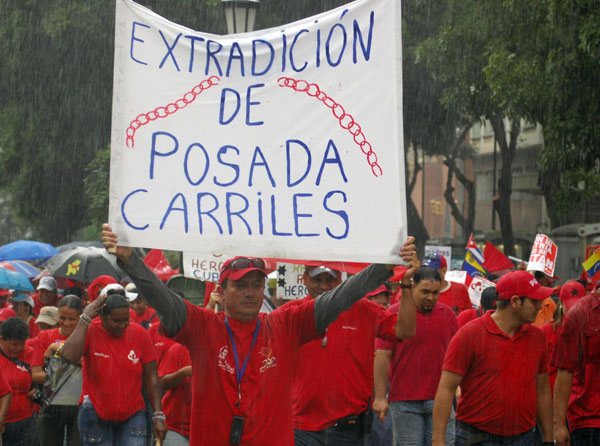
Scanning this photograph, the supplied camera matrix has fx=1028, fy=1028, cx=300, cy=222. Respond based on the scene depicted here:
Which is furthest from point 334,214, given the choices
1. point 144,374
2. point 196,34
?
point 144,374

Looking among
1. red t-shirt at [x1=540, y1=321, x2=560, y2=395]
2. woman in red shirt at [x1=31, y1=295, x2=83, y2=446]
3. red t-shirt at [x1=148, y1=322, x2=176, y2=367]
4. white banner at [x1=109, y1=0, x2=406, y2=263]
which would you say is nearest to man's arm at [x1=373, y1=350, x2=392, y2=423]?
red t-shirt at [x1=540, y1=321, x2=560, y2=395]

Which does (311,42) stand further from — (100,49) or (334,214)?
(100,49)

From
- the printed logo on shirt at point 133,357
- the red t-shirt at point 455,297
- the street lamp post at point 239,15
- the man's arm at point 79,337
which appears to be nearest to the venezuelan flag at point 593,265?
the red t-shirt at point 455,297

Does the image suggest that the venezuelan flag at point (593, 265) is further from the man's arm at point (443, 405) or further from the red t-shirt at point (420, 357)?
the man's arm at point (443, 405)

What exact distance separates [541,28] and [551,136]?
5.10 ft

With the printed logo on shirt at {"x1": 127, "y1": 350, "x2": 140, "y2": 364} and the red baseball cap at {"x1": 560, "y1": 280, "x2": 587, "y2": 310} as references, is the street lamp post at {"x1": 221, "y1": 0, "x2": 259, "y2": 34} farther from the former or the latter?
the red baseball cap at {"x1": 560, "y1": 280, "x2": 587, "y2": 310}

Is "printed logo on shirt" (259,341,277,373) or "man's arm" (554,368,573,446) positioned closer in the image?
"printed logo on shirt" (259,341,277,373)

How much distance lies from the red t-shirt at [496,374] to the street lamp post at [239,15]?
524 cm

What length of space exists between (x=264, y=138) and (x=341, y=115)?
40cm

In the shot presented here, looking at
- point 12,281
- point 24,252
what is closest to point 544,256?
point 12,281

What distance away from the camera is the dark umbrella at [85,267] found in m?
14.6

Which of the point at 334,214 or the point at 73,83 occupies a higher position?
the point at 73,83

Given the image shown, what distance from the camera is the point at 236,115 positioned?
204 inches

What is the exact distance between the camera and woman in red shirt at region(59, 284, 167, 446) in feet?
25.9
